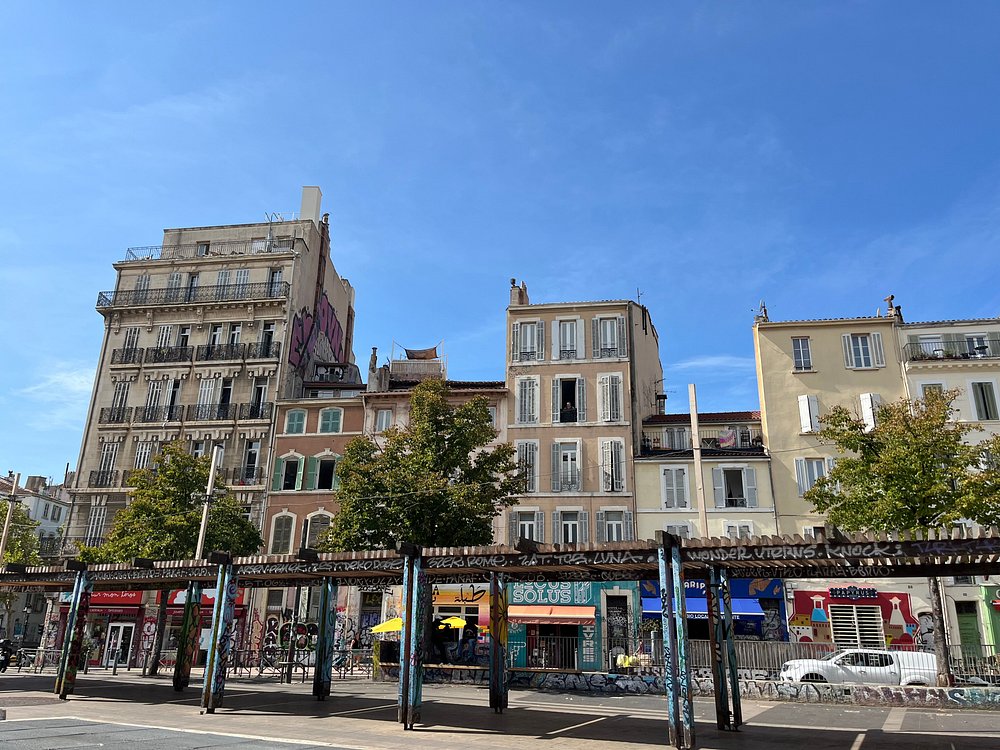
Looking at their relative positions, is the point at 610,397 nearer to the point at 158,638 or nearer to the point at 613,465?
the point at 613,465

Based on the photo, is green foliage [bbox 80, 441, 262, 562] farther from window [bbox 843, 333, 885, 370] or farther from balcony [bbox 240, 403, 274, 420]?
window [bbox 843, 333, 885, 370]

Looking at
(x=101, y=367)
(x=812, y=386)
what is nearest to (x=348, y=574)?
(x=812, y=386)

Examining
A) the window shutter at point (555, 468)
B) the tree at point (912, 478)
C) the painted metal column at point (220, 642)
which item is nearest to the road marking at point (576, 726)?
the painted metal column at point (220, 642)

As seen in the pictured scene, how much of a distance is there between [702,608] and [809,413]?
34.9 feet

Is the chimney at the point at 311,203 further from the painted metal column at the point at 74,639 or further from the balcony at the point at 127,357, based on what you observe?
the painted metal column at the point at 74,639

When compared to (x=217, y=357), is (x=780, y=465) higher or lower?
lower

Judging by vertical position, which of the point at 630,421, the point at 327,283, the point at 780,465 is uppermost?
the point at 327,283

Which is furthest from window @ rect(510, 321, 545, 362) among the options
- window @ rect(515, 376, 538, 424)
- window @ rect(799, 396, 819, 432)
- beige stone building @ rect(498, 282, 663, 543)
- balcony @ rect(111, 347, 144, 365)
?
Result: balcony @ rect(111, 347, 144, 365)

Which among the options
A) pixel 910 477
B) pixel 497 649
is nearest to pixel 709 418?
pixel 910 477

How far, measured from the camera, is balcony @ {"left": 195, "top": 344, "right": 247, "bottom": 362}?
4266 centimetres

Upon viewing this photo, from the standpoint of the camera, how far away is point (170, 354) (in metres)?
43.4

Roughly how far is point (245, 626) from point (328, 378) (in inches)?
583

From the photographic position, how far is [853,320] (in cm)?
3728

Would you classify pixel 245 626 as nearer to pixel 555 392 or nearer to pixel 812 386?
pixel 555 392
